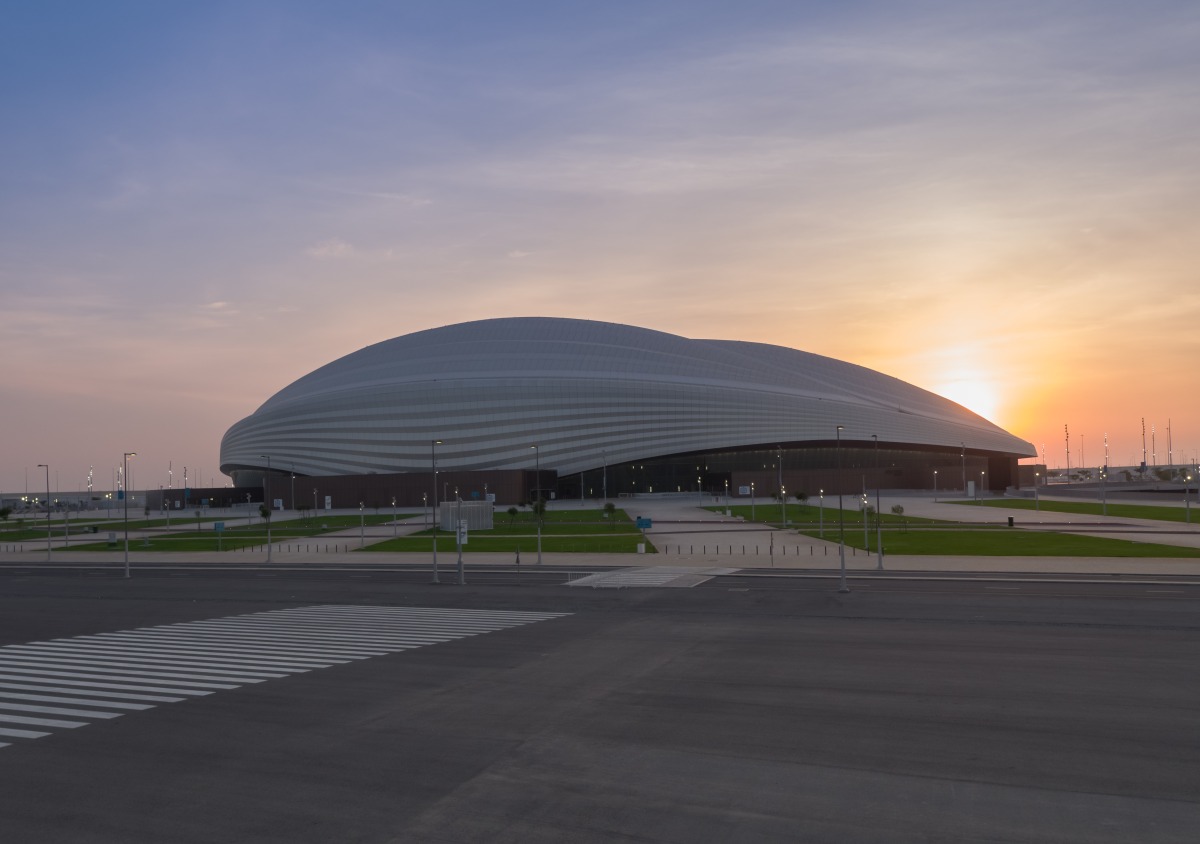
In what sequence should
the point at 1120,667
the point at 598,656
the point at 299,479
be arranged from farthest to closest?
1. the point at 299,479
2. the point at 598,656
3. the point at 1120,667

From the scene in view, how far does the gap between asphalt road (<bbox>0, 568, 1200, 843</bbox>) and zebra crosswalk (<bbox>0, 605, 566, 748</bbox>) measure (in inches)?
6.5

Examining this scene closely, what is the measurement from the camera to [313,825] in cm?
1113

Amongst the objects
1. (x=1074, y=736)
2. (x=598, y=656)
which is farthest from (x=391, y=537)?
(x=1074, y=736)

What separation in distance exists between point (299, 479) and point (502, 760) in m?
134

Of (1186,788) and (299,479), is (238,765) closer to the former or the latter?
(1186,788)

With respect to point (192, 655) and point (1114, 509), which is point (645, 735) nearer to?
point (192, 655)

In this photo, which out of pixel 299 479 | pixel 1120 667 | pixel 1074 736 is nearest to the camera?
pixel 1074 736

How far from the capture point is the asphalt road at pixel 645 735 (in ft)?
36.8

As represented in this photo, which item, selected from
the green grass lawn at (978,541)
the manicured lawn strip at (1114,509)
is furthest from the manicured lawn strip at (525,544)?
the manicured lawn strip at (1114,509)

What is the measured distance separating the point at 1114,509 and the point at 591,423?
7420 centimetres

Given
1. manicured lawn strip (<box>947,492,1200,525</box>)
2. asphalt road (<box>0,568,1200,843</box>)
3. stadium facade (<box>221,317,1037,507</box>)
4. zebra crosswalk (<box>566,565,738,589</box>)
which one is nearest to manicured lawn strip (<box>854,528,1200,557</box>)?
zebra crosswalk (<box>566,565,738,589</box>)

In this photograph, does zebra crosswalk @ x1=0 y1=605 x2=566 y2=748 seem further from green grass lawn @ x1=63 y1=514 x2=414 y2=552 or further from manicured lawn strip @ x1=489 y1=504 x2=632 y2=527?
manicured lawn strip @ x1=489 y1=504 x2=632 y2=527

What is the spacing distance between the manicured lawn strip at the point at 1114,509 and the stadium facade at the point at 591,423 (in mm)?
37754

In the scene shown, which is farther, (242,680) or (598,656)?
(598,656)
